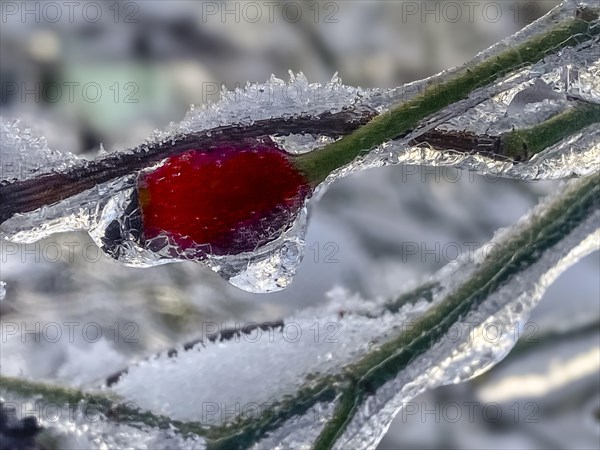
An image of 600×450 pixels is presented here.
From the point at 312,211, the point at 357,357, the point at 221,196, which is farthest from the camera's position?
the point at 312,211

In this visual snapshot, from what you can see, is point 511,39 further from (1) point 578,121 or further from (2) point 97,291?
(2) point 97,291

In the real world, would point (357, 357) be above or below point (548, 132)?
below

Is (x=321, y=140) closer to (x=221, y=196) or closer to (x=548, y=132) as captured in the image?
(x=221, y=196)

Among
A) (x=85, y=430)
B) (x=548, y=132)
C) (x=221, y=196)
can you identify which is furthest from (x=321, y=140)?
(x=85, y=430)

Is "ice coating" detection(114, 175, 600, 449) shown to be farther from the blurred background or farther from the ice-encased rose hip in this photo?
the ice-encased rose hip

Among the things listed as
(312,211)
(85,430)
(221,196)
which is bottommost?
(85,430)

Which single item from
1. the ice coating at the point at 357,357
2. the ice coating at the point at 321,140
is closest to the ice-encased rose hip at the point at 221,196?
the ice coating at the point at 321,140
